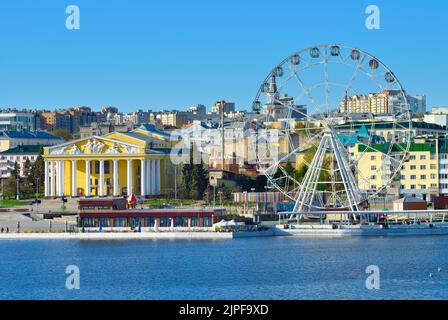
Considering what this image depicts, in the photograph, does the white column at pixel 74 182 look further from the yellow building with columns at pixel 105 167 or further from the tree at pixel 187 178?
the tree at pixel 187 178

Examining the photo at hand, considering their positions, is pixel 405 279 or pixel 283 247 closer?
pixel 405 279

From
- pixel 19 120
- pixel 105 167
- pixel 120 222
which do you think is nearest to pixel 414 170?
pixel 105 167

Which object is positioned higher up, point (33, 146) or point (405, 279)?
point (33, 146)

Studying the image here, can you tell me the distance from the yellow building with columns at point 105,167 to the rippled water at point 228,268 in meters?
25.1

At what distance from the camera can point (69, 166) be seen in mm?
87250

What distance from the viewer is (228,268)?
45.2m

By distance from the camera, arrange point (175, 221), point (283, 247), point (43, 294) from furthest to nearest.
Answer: point (175, 221) < point (283, 247) < point (43, 294)

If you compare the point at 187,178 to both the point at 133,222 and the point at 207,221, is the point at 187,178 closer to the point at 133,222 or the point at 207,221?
the point at 133,222

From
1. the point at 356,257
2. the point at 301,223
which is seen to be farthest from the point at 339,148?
the point at 356,257

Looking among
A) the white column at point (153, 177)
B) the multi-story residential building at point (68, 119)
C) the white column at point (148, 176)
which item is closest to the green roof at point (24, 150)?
→ the white column at point (153, 177)
